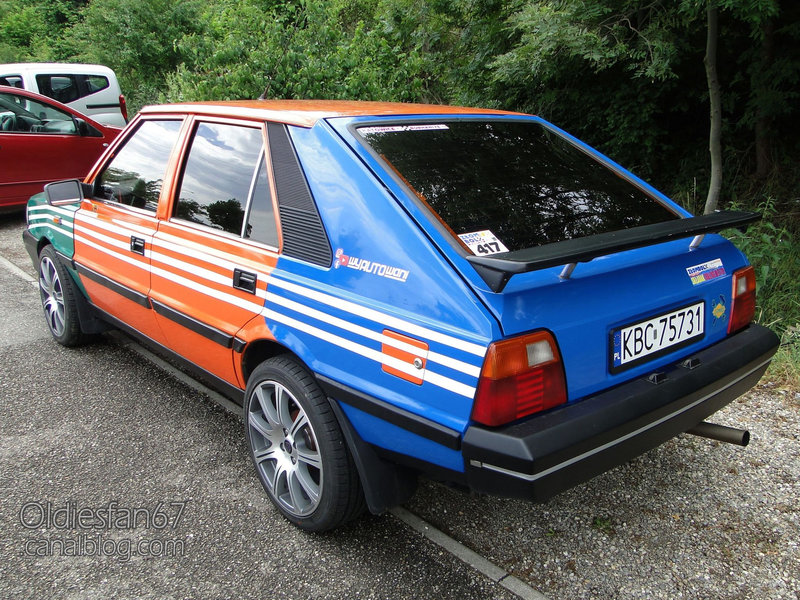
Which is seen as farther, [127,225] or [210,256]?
[127,225]

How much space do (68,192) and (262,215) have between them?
194 cm

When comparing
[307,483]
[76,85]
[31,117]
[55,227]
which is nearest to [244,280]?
[307,483]

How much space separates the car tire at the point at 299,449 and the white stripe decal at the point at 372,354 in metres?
0.18

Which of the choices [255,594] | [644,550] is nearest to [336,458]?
[255,594]

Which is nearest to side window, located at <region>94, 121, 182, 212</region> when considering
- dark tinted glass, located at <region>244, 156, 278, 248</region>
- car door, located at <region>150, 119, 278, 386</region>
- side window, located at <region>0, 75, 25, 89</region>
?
car door, located at <region>150, 119, 278, 386</region>

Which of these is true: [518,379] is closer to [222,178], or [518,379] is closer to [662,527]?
[662,527]

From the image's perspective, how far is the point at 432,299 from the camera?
192 centimetres

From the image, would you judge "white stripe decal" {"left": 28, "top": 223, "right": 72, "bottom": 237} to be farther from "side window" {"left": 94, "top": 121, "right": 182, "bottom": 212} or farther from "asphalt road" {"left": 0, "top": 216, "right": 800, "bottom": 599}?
"asphalt road" {"left": 0, "top": 216, "right": 800, "bottom": 599}

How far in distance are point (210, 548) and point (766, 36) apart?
5.41 meters

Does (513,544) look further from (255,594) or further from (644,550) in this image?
(255,594)

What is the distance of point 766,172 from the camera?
612 cm

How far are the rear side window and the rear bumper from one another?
120 centimetres

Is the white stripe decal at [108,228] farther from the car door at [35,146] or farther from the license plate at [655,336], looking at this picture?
the car door at [35,146]

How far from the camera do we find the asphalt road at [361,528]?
2250mm
